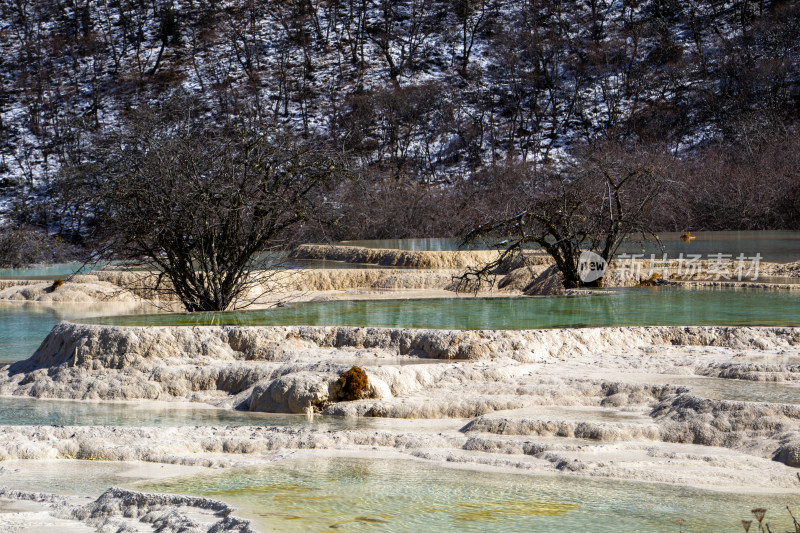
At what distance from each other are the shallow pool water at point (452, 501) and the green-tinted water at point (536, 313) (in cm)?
563

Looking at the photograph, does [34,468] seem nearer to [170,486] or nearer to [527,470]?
[170,486]

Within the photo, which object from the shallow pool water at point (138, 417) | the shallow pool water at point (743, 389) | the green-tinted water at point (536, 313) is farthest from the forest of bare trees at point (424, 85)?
the shallow pool water at point (743, 389)

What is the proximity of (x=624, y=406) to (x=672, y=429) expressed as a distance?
118cm

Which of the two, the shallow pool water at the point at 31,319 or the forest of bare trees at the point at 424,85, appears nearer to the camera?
the shallow pool water at the point at 31,319

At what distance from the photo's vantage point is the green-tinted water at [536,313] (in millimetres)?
13391

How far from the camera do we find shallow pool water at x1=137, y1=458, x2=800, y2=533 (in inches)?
244

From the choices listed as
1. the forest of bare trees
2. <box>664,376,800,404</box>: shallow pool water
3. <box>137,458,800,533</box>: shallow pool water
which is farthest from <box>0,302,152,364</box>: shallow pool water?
the forest of bare trees

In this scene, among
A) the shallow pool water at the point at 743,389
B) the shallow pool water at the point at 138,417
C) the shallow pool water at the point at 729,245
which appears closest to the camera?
the shallow pool water at the point at 743,389

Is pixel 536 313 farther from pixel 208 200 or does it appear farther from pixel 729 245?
pixel 729 245

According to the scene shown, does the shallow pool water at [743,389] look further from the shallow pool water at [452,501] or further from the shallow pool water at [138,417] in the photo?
the shallow pool water at [138,417]

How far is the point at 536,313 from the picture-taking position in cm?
1459

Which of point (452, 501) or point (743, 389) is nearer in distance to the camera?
point (452, 501)

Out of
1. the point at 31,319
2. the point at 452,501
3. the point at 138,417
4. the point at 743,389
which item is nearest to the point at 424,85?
the point at 31,319

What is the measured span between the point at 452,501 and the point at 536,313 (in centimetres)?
797
